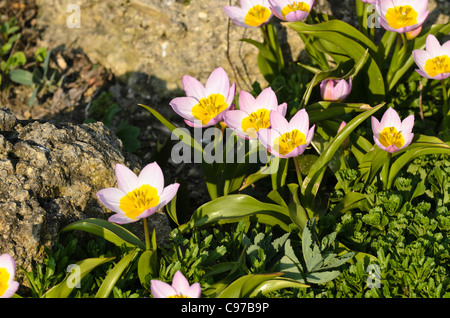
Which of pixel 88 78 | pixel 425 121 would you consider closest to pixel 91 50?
pixel 88 78

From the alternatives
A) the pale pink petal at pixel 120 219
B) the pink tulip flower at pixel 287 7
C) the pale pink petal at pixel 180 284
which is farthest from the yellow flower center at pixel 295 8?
the pale pink petal at pixel 180 284

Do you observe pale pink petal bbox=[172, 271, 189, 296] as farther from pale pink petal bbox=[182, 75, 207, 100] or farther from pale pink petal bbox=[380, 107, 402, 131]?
pale pink petal bbox=[380, 107, 402, 131]

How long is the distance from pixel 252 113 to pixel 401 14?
1040mm

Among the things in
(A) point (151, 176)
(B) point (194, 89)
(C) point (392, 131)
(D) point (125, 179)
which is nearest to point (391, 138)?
(C) point (392, 131)

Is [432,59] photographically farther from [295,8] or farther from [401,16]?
[295,8]

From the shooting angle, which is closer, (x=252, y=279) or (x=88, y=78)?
(x=252, y=279)

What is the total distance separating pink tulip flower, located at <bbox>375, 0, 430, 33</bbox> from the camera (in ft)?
9.18

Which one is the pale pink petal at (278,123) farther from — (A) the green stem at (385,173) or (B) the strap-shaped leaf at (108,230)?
(B) the strap-shaped leaf at (108,230)

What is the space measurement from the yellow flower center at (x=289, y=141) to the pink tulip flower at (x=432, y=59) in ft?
2.77

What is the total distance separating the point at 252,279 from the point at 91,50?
2.75 metres

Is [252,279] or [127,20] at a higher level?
[127,20]
